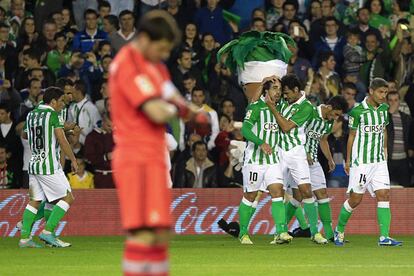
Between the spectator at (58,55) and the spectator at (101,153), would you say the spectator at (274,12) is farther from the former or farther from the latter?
the spectator at (101,153)

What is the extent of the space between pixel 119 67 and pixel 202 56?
14225mm

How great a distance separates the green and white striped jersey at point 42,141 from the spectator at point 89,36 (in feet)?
18.0

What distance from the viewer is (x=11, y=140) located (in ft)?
69.0

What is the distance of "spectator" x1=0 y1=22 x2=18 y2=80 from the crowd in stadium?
18mm

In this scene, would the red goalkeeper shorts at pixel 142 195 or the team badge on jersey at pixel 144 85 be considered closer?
the team badge on jersey at pixel 144 85

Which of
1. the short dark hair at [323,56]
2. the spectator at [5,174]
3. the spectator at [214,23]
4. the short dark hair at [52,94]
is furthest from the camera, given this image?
the spectator at [214,23]

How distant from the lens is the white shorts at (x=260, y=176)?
17250 millimetres

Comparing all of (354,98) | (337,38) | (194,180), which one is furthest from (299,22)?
(194,180)

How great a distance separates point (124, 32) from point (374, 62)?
182 inches

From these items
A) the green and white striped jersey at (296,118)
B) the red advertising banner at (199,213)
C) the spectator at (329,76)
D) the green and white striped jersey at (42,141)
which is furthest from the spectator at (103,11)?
the green and white striped jersey at (296,118)

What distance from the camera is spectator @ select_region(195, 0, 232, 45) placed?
23.0m

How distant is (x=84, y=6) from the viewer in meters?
23.8

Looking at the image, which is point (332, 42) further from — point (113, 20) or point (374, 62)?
point (113, 20)

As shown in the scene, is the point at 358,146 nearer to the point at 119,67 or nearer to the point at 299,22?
the point at 299,22
